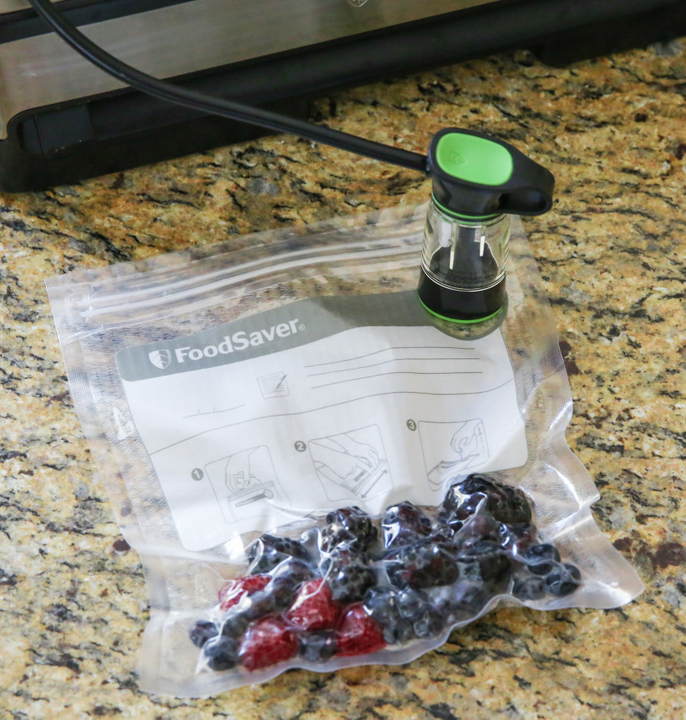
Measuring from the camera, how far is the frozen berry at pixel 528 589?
0.45 m

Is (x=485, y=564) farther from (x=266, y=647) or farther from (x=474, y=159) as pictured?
(x=474, y=159)

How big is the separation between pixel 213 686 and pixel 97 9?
1.39ft

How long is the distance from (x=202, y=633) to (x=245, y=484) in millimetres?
96

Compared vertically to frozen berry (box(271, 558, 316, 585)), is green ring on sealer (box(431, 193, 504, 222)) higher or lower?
higher

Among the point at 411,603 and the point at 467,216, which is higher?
the point at 467,216

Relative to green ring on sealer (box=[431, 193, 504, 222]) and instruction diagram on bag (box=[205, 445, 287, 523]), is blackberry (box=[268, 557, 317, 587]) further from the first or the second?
green ring on sealer (box=[431, 193, 504, 222])

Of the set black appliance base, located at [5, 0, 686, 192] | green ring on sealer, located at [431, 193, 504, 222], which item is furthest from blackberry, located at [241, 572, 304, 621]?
black appliance base, located at [5, 0, 686, 192]

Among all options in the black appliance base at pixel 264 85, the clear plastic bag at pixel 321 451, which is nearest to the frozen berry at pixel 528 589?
the clear plastic bag at pixel 321 451

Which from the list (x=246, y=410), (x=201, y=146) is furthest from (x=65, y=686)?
(x=201, y=146)

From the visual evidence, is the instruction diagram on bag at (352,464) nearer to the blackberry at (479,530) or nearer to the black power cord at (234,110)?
the blackberry at (479,530)

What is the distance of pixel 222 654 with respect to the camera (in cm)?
43

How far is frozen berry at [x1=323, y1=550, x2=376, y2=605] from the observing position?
0.43m

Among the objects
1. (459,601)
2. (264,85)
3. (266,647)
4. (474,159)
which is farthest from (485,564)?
(264,85)

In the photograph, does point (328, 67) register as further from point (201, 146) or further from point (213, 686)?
point (213, 686)
